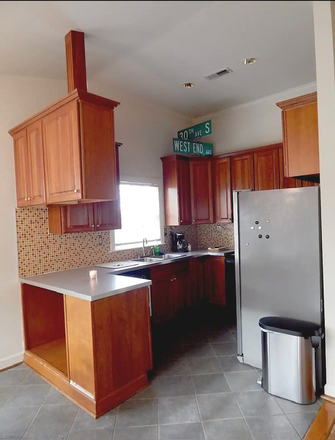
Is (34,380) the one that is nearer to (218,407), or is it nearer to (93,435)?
(93,435)

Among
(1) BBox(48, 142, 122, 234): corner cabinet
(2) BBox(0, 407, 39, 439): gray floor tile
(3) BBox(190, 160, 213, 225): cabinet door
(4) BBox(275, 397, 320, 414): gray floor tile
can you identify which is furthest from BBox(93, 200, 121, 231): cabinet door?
(4) BBox(275, 397, 320, 414): gray floor tile

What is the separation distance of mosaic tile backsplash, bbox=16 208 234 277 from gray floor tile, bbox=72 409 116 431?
4.88 feet

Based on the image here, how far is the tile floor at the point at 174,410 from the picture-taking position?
1.83 meters

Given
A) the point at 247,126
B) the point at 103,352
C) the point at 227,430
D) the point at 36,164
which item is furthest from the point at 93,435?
the point at 247,126

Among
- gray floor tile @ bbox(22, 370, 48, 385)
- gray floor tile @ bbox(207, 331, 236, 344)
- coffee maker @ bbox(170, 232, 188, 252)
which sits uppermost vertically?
coffee maker @ bbox(170, 232, 188, 252)

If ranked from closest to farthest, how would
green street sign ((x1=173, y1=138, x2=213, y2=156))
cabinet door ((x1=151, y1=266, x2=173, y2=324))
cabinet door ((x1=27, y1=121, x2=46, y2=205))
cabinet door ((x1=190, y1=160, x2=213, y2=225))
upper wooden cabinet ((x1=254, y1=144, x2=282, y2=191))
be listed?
cabinet door ((x1=27, y1=121, x2=46, y2=205))
cabinet door ((x1=151, y1=266, x2=173, y2=324))
upper wooden cabinet ((x1=254, y1=144, x2=282, y2=191))
green street sign ((x1=173, y1=138, x2=213, y2=156))
cabinet door ((x1=190, y1=160, x2=213, y2=225))

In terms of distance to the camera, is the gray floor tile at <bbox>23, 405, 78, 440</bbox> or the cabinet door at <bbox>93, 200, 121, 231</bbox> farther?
the cabinet door at <bbox>93, 200, 121, 231</bbox>

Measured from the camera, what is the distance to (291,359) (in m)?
2.10

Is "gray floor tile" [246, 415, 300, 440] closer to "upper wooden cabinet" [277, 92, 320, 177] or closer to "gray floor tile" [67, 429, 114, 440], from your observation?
"gray floor tile" [67, 429, 114, 440]

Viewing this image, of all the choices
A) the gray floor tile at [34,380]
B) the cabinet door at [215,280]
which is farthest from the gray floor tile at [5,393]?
the cabinet door at [215,280]

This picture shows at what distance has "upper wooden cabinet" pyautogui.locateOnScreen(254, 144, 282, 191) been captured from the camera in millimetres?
3703

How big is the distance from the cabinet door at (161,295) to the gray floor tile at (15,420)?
162 centimetres

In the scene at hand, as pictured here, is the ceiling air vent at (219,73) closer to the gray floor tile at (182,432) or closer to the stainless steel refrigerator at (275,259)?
the stainless steel refrigerator at (275,259)

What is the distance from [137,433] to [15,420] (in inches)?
35.8
